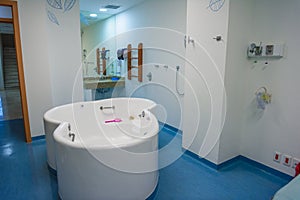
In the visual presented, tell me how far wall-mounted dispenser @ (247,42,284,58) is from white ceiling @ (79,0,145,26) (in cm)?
252

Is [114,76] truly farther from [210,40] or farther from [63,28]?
[210,40]

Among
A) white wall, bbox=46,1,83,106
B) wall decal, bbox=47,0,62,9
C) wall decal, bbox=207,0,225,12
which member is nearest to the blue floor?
white wall, bbox=46,1,83,106

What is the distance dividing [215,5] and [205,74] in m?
0.76

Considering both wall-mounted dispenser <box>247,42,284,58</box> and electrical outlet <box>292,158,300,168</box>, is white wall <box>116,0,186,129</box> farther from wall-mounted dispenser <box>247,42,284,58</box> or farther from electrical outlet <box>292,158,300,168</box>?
electrical outlet <box>292,158,300,168</box>

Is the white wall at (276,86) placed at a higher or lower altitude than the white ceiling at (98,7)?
lower

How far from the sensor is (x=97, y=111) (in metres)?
3.06

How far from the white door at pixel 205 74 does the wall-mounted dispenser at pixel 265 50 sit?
411 mm

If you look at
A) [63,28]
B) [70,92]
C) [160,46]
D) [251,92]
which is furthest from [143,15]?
[251,92]

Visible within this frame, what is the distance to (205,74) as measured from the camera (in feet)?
7.91

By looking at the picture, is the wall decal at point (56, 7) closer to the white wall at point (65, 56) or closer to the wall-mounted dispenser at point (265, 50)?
the white wall at point (65, 56)

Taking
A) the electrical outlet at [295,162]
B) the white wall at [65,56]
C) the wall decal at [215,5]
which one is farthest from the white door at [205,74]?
the white wall at [65,56]

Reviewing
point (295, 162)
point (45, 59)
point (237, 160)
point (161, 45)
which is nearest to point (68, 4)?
point (45, 59)

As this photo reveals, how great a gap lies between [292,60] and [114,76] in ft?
12.5

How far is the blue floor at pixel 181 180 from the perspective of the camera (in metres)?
2.00
